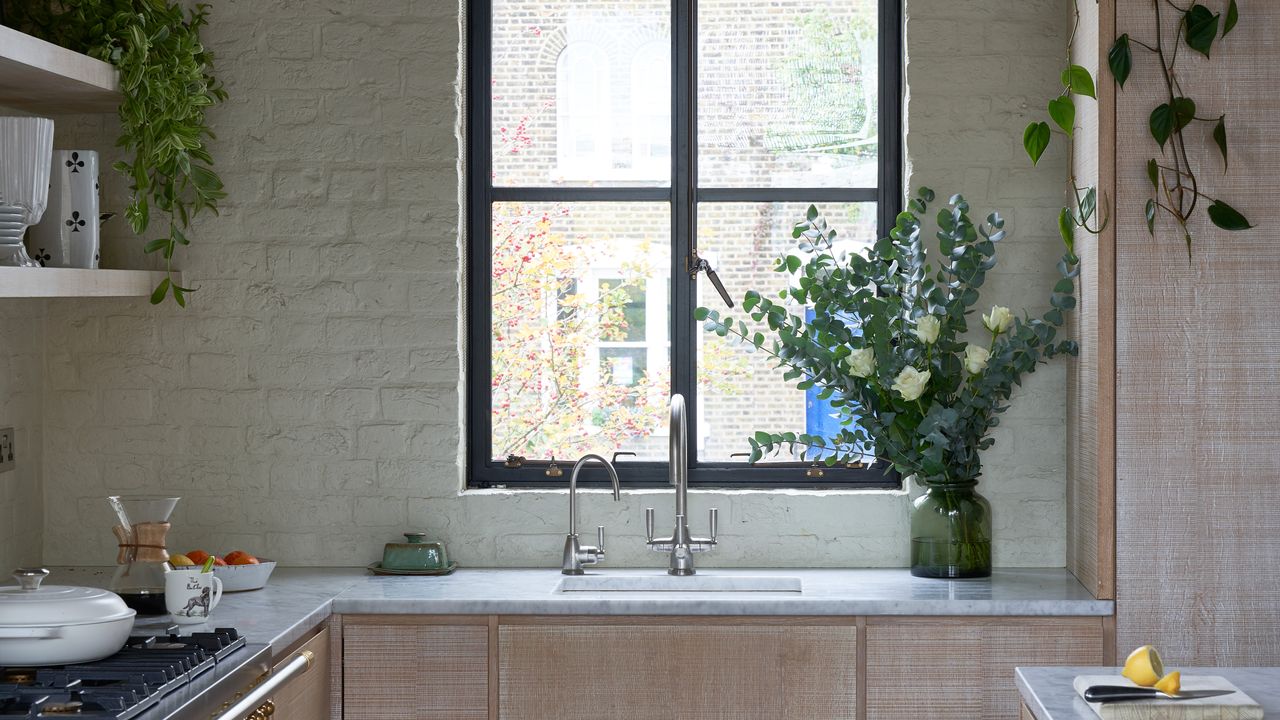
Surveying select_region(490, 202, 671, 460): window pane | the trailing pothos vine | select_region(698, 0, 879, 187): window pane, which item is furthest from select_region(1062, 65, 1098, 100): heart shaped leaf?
select_region(490, 202, 671, 460): window pane

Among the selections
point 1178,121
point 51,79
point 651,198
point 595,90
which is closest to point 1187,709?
point 1178,121

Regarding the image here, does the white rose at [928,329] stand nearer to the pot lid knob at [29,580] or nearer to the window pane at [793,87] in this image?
the window pane at [793,87]

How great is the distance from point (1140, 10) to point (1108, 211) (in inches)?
17.9

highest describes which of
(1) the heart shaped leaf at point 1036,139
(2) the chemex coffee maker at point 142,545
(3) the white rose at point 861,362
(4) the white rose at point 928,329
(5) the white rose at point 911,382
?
(1) the heart shaped leaf at point 1036,139

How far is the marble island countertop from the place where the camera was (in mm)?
2801

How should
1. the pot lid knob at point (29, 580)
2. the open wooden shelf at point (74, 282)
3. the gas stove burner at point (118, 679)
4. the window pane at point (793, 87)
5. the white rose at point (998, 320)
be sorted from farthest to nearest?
the window pane at point (793, 87) → the white rose at point (998, 320) → the open wooden shelf at point (74, 282) → the pot lid knob at point (29, 580) → the gas stove burner at point (118, 679)

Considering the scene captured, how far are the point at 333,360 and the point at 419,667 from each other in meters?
0.89

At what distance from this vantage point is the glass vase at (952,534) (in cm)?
305

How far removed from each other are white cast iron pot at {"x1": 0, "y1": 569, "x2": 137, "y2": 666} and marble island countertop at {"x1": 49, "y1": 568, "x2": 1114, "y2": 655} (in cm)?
44

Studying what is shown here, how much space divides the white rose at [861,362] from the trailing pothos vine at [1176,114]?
0.61 metres

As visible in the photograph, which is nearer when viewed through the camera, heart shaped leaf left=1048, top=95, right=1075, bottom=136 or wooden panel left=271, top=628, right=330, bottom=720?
wooden panel left=271, top=628, right=330, bottom=720

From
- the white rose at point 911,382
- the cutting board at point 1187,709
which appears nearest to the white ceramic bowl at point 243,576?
the white rose at point 911,382

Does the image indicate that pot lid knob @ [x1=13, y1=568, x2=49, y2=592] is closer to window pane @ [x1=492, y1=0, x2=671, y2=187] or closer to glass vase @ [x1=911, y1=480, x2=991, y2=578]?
window pane @ [x1=492, y1=0, x2=671, y2=187]

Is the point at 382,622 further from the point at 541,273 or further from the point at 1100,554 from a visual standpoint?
the point at 1100,554
